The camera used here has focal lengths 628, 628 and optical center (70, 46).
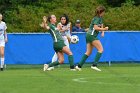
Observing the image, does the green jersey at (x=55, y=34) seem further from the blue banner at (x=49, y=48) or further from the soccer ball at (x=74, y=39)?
the blue banner at (x=49, y=48)

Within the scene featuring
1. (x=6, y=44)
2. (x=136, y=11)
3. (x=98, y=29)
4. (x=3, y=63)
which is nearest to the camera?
(x=98, y=29)

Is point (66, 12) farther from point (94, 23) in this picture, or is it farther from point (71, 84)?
point (71, 84)

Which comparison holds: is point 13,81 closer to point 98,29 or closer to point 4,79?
point 4,79

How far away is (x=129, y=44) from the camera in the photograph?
889 inches

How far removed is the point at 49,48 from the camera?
21828 millimetres

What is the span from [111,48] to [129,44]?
68 cm

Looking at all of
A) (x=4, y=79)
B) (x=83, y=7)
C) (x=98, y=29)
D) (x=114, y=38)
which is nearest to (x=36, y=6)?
(x=83, y=7)

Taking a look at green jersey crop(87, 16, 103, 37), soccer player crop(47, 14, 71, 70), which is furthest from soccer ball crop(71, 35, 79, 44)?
green jersey crop(87, 16, 103, 37)

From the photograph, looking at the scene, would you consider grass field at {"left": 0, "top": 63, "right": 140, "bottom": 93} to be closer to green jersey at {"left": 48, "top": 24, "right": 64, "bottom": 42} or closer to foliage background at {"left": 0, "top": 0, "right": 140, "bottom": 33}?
green jersey at {"left": 48, "top": 24, "right": 64, "bottom": 42}

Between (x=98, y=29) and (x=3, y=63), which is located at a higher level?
(x=98, y=29)

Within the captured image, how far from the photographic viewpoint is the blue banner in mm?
21453

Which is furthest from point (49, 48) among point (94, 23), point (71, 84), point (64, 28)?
point (71, 84)

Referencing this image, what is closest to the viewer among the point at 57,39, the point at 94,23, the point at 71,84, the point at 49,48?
the point at 71,84

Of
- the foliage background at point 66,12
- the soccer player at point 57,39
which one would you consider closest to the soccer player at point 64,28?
the soccer player at point 57,39
